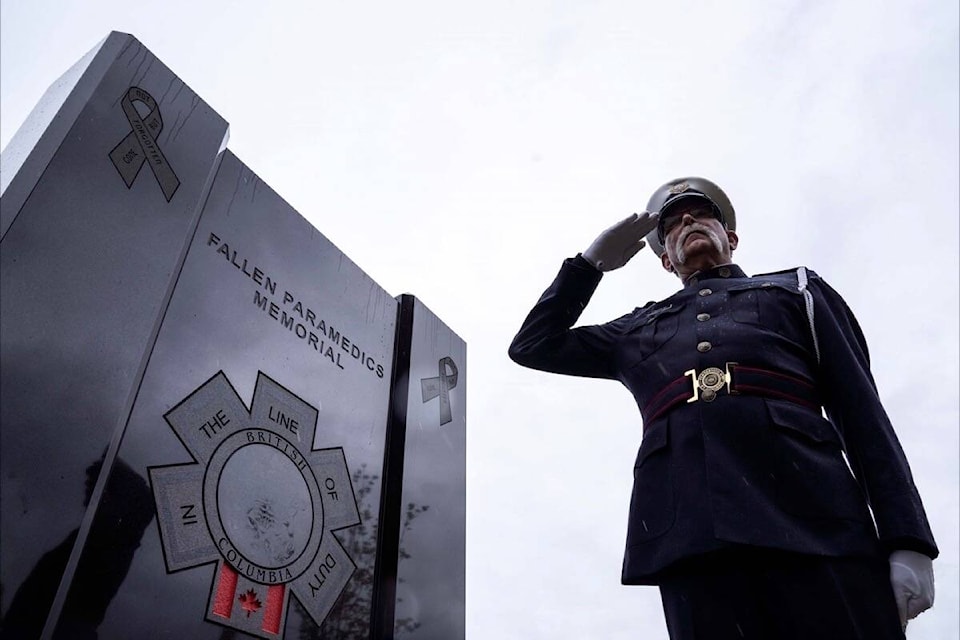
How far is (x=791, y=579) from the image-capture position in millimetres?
1587

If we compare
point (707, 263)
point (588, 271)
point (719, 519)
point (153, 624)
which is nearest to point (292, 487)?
point (153, 624)

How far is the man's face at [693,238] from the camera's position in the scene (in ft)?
8.13

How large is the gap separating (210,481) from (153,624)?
0.42 metres

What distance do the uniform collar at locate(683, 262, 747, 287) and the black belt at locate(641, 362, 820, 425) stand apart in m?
0.50

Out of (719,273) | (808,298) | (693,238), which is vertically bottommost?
(808,298)

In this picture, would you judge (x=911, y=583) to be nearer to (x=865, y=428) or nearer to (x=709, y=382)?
(x=865, y=428)

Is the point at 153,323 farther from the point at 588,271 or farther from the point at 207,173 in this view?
the point at 588,271

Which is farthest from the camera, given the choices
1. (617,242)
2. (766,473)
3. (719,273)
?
(617,242)

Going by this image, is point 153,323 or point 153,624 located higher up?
point 153,323

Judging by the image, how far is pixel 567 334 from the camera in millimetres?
2490

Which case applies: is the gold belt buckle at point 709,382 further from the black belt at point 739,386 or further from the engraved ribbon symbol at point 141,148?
the engraved ribbon symbol at point 141,148

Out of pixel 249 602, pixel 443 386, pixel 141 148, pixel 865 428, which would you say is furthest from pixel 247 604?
pixel 865 428

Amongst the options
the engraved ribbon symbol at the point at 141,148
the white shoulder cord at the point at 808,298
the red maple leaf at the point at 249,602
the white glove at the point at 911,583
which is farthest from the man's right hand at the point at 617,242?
the red maple leaf at the point at 249,602

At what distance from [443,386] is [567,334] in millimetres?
1282
